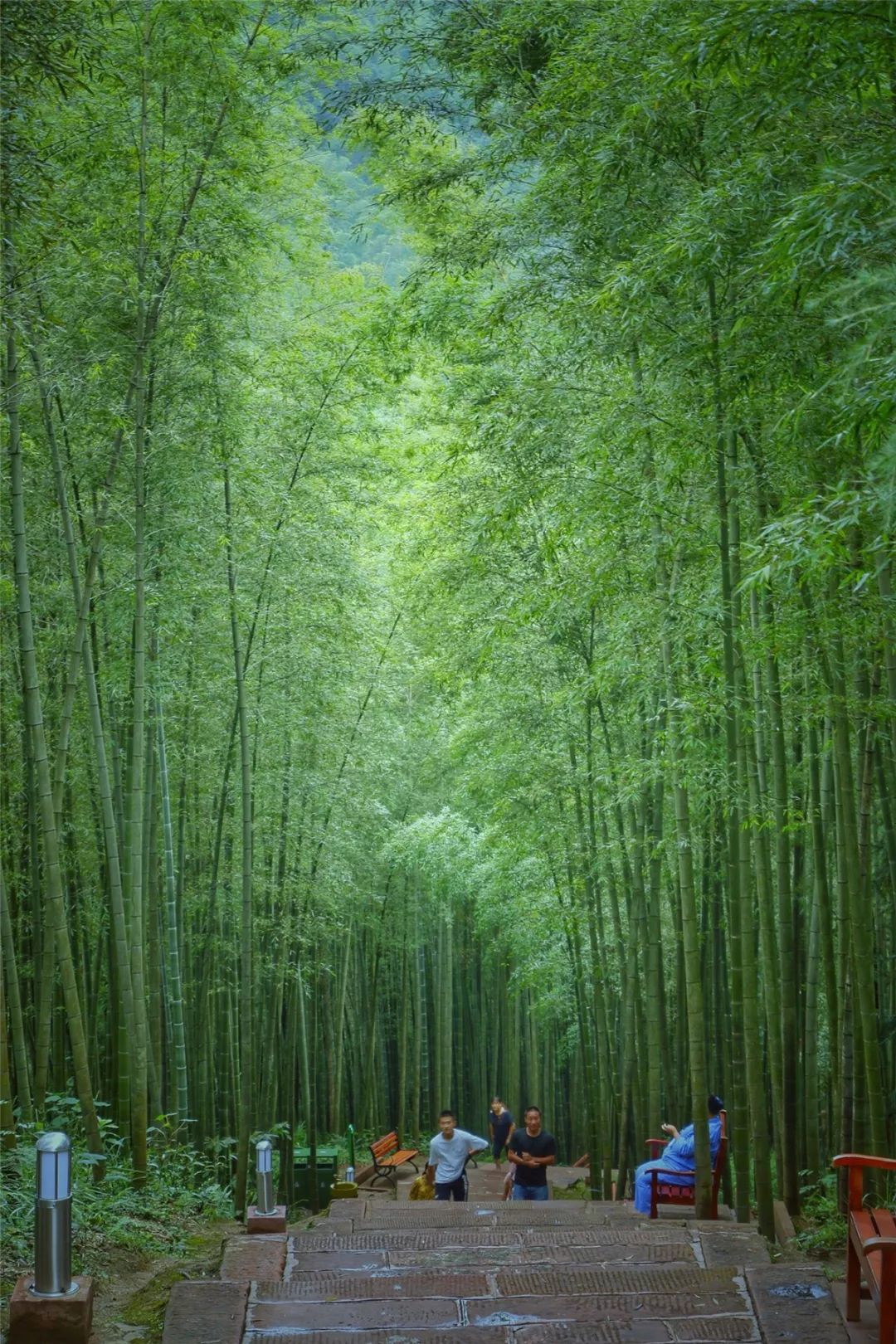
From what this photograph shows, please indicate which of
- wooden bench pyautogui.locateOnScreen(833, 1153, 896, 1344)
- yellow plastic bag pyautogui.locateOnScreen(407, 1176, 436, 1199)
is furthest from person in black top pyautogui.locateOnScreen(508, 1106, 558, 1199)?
wooden bench pyautogui.locateOnScreen(833, 1153, 896, 1344)

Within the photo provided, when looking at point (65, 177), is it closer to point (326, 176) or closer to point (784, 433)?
point (326, 176)

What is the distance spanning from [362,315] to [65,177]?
3.05 m

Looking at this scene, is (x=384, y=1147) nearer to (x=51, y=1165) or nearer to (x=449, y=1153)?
(x=449, y=1153)

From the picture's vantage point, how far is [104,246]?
232 inches

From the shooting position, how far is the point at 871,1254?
10.5 feet

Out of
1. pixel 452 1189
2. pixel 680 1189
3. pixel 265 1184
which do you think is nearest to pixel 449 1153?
pixel 452 1189

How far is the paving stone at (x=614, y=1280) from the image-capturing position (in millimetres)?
3674

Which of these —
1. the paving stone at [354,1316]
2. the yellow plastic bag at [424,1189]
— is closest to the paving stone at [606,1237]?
the paving stone at [354,1316]

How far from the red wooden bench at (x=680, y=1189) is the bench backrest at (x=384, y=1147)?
5994 mm

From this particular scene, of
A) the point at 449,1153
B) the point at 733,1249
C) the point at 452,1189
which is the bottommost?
Result: the point at 452,1189

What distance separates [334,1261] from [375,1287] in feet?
1.97

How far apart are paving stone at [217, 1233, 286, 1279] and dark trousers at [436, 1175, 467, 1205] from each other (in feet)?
11.5

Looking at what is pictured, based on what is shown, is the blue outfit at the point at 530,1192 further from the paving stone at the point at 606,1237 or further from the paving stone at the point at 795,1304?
the paving stone at the point at 795,1304

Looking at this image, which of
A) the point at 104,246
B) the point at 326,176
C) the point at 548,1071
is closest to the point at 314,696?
the point at 326,176
